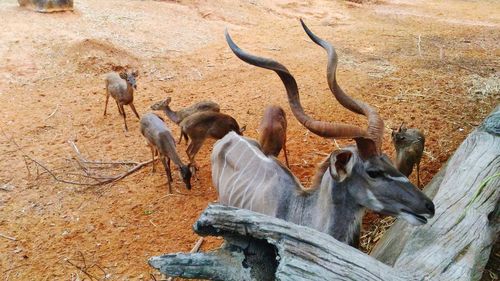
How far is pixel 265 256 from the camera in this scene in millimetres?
2391

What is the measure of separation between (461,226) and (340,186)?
2.84 feet

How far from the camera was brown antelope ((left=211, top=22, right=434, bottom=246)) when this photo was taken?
130 inches

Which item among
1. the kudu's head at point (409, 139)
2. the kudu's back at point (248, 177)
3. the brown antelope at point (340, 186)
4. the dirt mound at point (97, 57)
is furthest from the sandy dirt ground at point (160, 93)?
the brown antelope at point (340, 186)

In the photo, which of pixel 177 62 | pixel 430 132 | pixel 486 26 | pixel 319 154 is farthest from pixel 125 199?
pixel 486 26

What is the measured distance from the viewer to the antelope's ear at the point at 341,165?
337cm

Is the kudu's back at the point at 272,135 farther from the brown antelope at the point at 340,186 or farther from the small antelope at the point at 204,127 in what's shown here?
the brown antelope at the point at 340,186

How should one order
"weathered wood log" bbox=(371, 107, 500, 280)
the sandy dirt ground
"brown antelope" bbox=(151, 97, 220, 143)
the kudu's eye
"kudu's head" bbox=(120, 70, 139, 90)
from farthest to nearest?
"kudu's head" bbox=(120, 70, 139, 90) < "brown antelope" bbox=(151, 97, 220, 143) < the sandy dirt ground < the kudu's eye < "weathered wood log" bbox=(371, 107, 500, 280)

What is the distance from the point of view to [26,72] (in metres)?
8.32

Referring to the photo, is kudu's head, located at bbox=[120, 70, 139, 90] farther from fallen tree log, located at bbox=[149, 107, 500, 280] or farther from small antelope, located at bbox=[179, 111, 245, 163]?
fallen tree log, located at bbox=[149, 107, 500, 280]

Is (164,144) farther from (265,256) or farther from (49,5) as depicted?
(49,5)

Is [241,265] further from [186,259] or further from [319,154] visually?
[319,154]

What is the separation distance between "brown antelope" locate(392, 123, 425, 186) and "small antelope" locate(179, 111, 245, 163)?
188cm

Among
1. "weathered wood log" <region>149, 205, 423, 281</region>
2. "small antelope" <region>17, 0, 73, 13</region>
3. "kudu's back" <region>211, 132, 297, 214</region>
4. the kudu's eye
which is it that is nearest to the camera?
"weathered wood log" <region>149, 205, 423, 281</region>

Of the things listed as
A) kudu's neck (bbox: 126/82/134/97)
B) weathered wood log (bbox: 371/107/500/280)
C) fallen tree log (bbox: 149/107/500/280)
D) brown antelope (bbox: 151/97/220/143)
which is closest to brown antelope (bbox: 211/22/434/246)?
weathered wood log (bbox: 371/107/500/280)
